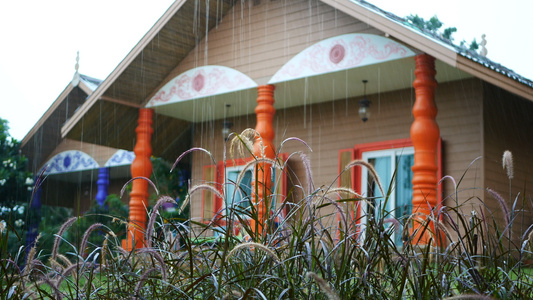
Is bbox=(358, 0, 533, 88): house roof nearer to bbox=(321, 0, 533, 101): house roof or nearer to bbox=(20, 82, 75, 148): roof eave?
bbox=(321, 0, 533, 101): house roof

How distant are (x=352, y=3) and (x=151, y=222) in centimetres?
722

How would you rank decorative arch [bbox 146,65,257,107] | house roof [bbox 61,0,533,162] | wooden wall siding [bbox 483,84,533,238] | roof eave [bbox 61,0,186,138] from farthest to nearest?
1. house roof [bbox 61,0,533,162]
2. roof eave [bbox 61,0,186,138]
3. decorative arch [bbox 146,65,257,107]
4. wooden wall siding [bbox 483,84,533,238]

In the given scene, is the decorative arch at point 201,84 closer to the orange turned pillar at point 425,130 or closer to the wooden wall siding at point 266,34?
the wooden wall siding at point 266,34

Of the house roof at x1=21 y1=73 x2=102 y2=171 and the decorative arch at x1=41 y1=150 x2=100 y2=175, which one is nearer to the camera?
the house roof at x1=21 y1=73 x2=102 y2=171

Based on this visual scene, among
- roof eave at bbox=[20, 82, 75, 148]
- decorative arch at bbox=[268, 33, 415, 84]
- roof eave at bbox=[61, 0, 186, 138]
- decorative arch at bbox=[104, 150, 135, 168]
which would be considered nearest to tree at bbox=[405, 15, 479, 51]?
decorative arch at bbox=[104, 150, 135, 168]

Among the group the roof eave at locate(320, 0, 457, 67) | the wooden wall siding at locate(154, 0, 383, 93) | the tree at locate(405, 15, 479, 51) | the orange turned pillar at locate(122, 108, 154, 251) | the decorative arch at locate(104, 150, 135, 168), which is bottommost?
the orange turned pillar at locate(122, 108, 154, 251)

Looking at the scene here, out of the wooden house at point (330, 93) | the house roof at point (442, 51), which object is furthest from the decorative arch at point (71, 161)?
the house roof at point (442, 51)

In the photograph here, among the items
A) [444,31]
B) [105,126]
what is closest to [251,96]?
[105,126]

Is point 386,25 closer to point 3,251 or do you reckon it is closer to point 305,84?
point 305,84

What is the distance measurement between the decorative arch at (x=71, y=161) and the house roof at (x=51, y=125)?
1.33 ft

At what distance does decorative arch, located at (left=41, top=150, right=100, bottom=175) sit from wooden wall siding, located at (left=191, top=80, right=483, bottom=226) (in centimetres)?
542

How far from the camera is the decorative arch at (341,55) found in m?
9.32

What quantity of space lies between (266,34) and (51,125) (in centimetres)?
994

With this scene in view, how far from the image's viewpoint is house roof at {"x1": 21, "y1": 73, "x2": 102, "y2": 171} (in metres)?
17.8
